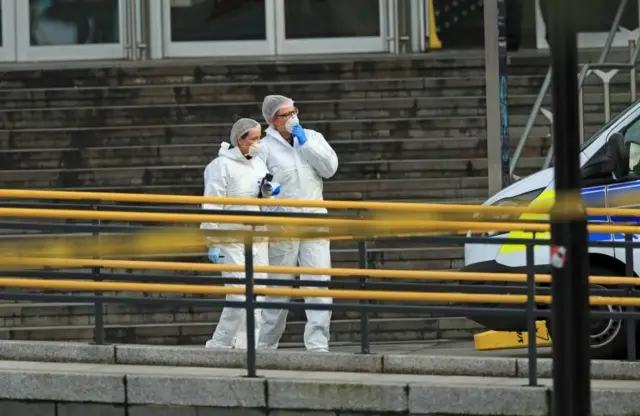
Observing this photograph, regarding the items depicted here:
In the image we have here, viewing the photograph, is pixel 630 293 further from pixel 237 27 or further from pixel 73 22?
pixel 73 22

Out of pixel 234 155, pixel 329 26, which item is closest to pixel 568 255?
pixel 234 155

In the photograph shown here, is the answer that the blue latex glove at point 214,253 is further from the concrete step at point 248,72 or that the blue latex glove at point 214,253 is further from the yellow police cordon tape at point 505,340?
the concrete step at point 248,72

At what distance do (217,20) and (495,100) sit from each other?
24.8 feet

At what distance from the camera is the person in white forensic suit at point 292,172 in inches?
473

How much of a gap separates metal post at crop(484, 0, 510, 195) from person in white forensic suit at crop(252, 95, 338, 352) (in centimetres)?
306

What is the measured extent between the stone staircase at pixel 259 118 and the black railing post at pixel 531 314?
18.5 ft

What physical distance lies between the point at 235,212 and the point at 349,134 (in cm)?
764

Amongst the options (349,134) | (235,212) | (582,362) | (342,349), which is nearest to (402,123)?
(349,134)

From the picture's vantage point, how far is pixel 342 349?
12.8 meters

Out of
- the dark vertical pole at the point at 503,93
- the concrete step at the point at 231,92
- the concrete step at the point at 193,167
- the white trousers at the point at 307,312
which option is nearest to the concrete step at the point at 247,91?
the concrete step at the point at 231,92

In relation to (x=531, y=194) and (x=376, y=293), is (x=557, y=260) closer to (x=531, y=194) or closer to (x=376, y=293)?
(x=376, y=293)

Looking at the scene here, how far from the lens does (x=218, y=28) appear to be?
21.8 metres

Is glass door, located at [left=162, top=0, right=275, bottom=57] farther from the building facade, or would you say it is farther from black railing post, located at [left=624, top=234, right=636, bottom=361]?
black railing post, located at [left=624, top=234, right=636, bottom=361]

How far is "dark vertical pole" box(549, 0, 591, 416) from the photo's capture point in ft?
19.2
